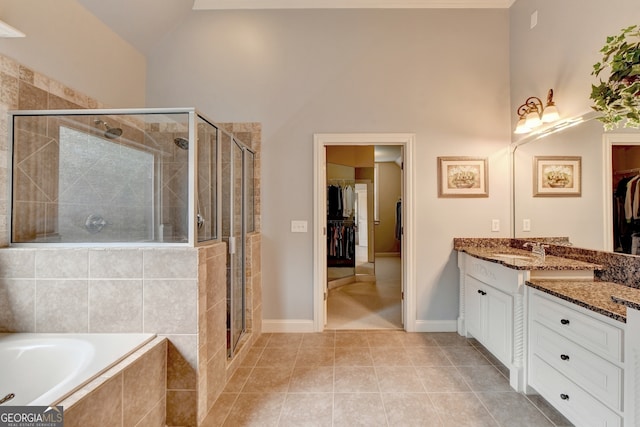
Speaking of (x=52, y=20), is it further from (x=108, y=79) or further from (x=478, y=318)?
(x=478, y=318)

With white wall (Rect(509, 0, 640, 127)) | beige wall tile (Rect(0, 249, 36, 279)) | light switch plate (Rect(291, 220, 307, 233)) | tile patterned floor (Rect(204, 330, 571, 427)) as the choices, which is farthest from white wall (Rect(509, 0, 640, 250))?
beige wall tile (Rect(0, 249, 36, 279))

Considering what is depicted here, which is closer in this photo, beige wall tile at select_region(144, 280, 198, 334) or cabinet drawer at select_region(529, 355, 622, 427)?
cabinet drawer at select_region(529, 355, 622, 427)

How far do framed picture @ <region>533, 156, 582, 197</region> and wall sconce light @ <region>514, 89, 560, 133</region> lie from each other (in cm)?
30

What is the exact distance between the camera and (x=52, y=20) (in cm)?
197

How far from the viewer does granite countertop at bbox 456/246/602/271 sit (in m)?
1.87

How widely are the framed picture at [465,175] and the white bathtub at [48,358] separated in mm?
2850

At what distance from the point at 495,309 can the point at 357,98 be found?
232cm

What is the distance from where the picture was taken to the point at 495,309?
220 cm

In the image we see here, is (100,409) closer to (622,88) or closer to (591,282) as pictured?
(591,282)

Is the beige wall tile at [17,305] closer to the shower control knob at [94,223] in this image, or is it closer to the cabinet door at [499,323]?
the shower control knob at [94,223]

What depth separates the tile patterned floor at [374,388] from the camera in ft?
5.44

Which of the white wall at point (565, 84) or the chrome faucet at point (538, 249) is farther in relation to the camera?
the chrome faucet at point (538, 249)

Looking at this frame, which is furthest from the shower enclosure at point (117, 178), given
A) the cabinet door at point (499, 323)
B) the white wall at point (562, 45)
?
the white wall at point (562, 45)

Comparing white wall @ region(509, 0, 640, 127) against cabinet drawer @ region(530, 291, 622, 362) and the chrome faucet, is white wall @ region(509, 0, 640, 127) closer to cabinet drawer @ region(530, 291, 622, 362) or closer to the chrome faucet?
the chrome faucet
